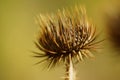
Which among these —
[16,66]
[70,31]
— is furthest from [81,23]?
[16,66]

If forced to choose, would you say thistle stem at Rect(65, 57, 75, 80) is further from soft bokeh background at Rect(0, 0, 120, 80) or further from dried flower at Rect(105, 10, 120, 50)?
soft bokeh background at Rect(0, 0, 120, 80)

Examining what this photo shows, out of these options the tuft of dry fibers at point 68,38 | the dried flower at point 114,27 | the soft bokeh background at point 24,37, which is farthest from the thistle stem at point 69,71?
the soft bokeh background at point 24,37

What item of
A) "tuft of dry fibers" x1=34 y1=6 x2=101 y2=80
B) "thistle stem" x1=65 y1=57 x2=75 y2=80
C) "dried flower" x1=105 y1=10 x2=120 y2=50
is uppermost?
"dried flower" x1=105 y1=10 x2=120 y2=50

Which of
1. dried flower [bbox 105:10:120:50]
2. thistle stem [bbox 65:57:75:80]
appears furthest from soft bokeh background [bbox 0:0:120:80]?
thistle stem [bbox 65:57:75:80]

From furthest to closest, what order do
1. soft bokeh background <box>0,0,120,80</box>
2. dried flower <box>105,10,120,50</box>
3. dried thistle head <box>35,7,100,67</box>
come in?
soft bokeh background <box>0,0,120,80</box> → dried flower <box>105,10,120,50</box> → dried thistle head <box>35,7,100,67</box>

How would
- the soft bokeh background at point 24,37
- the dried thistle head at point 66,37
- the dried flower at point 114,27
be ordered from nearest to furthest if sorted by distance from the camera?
the dried thistle head at point 66,37 → the dried flower at point 114,27 → the soft bokeh background at point 24,37

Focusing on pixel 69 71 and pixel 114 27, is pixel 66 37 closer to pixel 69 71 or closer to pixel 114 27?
pixel 69 71

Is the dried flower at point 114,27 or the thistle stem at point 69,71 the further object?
the dried flower at point 114,27

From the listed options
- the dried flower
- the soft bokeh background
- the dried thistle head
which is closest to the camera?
the dried thistle head

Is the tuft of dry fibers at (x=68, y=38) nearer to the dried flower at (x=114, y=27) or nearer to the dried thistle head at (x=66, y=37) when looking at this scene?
the dried thistle head at (x=66, y=37)
